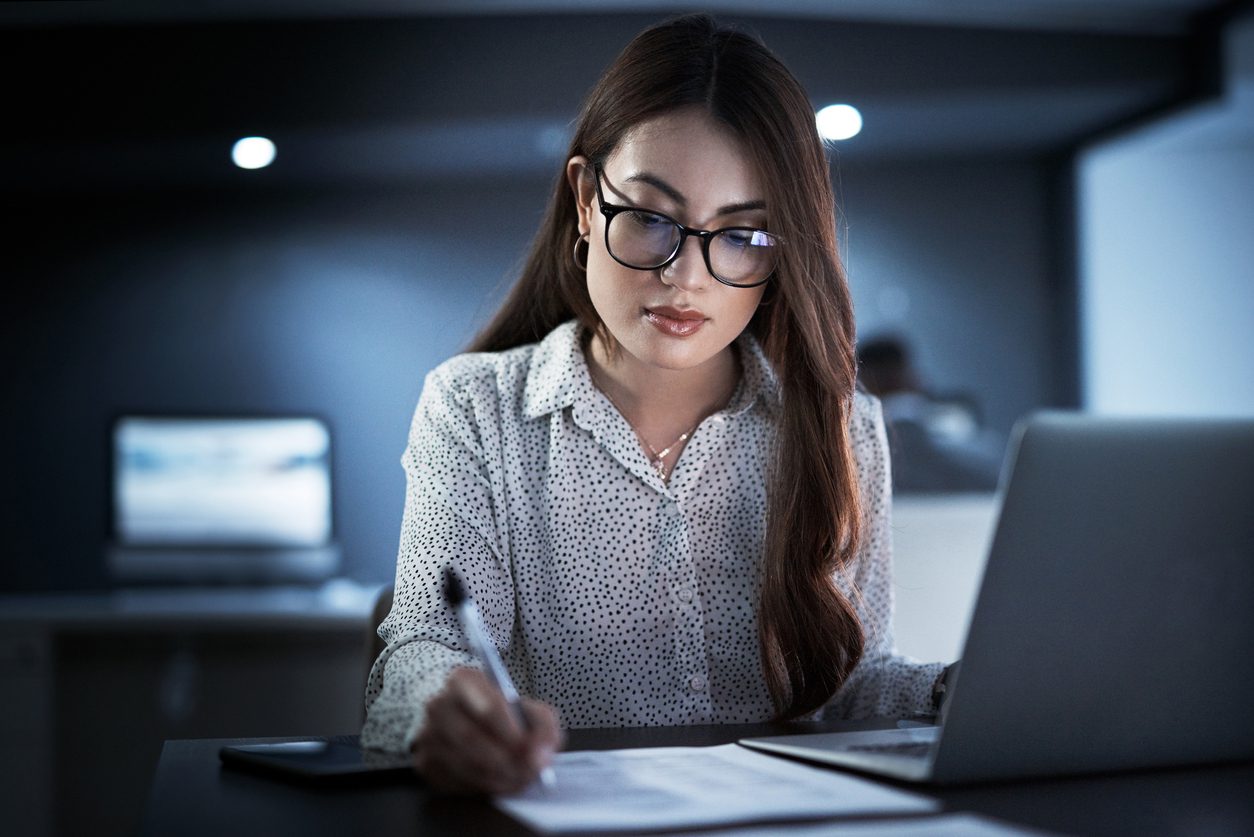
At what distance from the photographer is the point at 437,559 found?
4.29 feet

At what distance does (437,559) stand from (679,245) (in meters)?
0.42

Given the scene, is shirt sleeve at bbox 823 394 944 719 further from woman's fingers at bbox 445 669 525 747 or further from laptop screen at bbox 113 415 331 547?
laptop screen at bbox 113 415 331 547

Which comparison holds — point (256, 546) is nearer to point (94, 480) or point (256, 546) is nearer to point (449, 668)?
point (94, 480)

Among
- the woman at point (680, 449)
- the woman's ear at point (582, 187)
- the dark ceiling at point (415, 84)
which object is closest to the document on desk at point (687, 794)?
the woman at point (680, 449)

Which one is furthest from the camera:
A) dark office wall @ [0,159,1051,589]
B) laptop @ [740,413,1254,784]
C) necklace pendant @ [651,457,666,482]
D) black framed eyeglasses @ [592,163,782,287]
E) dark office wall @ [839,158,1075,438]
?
dark office wall @ [839,158,1075,438]

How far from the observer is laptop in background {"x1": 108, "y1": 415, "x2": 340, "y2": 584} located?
412 cm

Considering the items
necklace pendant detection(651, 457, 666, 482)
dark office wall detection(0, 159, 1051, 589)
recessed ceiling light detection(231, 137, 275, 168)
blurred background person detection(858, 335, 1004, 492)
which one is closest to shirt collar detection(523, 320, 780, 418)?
necklace pendant detection(651, 457, 666, 482)

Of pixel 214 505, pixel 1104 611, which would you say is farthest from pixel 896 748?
pixel 214 505

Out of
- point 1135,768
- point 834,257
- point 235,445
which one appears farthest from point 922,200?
point 1135,768

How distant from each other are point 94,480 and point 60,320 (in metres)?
0.59

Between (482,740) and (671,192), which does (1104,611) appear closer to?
(482,740)

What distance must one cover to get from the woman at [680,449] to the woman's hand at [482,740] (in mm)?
444

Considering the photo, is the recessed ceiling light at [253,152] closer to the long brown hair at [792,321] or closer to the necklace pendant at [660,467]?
the long brown hair at [792,321]

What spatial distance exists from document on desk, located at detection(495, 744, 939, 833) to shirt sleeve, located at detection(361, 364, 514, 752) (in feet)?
0.48
